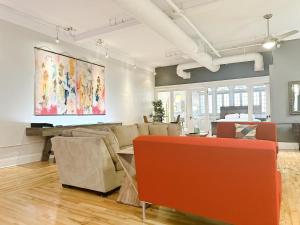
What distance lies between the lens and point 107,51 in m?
7.54

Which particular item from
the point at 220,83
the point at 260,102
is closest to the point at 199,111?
the point at 220,83

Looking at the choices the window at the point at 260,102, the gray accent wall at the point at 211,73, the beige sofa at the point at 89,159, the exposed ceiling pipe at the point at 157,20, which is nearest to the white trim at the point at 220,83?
the gray accent wall at the point at 211,73

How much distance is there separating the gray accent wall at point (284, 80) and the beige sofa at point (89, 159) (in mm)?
5637

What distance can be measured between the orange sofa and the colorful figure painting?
4243 millimetres

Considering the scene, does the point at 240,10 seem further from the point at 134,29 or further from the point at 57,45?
the point at 57,45

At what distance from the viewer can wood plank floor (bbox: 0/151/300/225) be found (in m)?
2.38

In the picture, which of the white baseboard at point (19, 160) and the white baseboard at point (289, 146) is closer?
the white baseboard at point (19, 160)

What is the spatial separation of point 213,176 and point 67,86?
5.25 meters

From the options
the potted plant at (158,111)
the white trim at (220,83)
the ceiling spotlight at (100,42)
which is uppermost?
the ceiling spotlight at (100,42)

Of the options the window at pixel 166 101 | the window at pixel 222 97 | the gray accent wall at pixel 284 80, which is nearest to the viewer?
the gray accent wall at pixel 284 80

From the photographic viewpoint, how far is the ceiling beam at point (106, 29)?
17.0 ft

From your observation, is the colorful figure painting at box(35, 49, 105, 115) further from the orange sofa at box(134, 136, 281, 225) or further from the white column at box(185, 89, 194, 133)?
the orange sofa at box(134, 136, 281, 225)

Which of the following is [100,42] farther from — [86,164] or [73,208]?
[73,208]

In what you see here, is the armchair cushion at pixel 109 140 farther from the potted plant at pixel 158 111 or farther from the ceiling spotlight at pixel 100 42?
the potted plant at pixel 158 111
